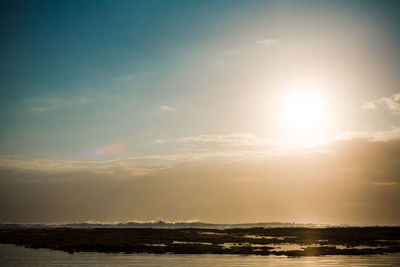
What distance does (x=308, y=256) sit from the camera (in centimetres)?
5484

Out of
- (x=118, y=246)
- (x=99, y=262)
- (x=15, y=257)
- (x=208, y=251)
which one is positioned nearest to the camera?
(x=99, y=262)

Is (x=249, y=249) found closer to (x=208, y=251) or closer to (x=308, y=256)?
(x=208, y=251)

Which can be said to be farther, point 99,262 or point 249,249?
point 249,249

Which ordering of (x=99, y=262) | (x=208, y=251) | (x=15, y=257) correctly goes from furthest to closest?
1. (x=208, y=251)
2. (x=15, y=257)
3. (x=99, y=262)

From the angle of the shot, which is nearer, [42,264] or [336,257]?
[42,264]

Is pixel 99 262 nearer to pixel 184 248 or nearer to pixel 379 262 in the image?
pixel 184 248

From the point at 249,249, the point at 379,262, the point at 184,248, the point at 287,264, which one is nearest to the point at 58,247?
the point at 184,248

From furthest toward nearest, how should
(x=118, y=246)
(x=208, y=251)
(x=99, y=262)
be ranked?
(x=118, y=246) → (x=208, y=251) → (x=99, y=262)

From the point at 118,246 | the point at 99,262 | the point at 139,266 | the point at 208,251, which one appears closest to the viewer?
the point at 139,266

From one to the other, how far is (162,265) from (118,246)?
75.8ft

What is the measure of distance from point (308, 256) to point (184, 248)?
66.1ft

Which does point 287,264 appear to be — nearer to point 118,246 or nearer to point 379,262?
point 379,262

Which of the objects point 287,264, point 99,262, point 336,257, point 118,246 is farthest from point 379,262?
point 118,246

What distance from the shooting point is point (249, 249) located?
205 feet
